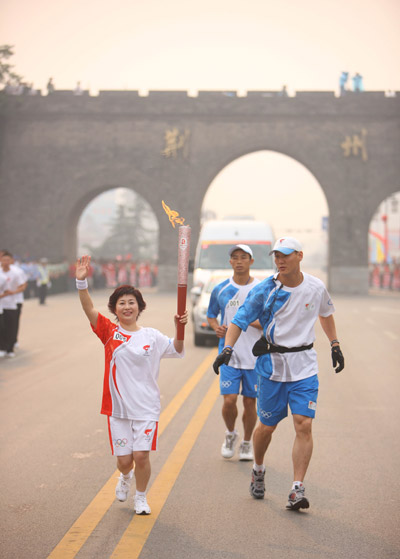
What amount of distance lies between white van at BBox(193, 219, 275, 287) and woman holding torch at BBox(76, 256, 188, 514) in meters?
12.7

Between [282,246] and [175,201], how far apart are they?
127 ft

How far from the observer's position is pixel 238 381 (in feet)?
24.3

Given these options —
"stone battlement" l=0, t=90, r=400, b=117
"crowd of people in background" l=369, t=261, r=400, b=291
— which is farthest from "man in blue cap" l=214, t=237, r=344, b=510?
"crowd of people in background" l=369, t=261, r=400, b=291

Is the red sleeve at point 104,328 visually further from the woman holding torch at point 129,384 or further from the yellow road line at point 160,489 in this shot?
the yellow road line at point 160,489

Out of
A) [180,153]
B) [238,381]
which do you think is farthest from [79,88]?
[238,381]

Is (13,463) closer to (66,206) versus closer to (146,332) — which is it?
(146,332)

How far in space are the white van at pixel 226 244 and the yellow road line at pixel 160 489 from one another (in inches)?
350

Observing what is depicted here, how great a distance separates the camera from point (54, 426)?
28.7 ft

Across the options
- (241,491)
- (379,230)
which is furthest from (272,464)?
(379,230)

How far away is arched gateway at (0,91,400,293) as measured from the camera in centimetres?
4456

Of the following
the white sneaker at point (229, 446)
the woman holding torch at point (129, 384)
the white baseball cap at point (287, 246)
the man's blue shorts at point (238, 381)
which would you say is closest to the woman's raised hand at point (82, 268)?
the woman holding torch at point (129, 384)

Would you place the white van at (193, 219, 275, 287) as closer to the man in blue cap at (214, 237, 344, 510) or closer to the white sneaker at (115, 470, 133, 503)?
the man in blue cap at (214, 237, 344, 510)

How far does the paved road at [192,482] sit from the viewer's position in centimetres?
501

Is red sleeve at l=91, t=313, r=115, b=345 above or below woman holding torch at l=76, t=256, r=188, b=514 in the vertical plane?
above
